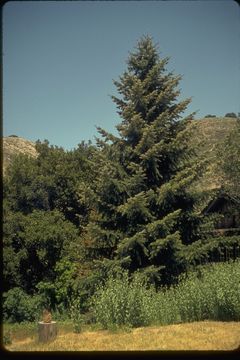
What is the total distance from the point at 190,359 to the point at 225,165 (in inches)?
741

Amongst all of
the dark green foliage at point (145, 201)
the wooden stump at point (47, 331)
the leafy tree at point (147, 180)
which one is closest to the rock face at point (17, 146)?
the dark green foliage at point (145, 201)

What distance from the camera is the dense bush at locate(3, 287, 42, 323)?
76.3 ft

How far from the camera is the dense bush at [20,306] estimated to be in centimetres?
2325

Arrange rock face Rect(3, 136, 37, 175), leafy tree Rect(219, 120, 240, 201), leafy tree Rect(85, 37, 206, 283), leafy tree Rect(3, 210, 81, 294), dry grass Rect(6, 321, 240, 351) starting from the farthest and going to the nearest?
rock face Rect(3, 136, 37, 175) → leafy tree Rect(3, 210, 81, 294) → leafy tree Rect(219, 120, 240, 201) → leafy tree Rect(85, 37, 206, 283) → dry grass Rect(6, 321, 240, 351)

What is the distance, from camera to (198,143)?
63.6 ft

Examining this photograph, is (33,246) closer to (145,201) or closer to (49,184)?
(49,184)

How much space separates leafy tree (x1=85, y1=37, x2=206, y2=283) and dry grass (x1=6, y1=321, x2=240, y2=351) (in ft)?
23.1

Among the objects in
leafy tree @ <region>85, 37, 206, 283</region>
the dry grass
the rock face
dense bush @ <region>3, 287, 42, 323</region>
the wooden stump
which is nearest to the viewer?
the dry grass

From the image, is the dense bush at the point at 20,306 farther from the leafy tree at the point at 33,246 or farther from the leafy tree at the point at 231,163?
the leafy tree at the point at 231,163

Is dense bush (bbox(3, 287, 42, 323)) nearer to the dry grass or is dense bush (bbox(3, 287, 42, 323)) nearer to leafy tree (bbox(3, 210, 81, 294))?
leafy tree (bbox(3, 210, 81, 294))

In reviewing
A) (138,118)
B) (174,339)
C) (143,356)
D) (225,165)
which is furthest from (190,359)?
(225,165)

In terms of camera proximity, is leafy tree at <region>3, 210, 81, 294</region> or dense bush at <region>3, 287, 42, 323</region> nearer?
dense bush at <region>3, 287, 42, 323</region>

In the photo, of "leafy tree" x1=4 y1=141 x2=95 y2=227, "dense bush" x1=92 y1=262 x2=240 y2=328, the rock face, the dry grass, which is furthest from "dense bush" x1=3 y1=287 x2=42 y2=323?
the rock face

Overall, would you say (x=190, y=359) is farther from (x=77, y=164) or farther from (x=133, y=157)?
(x=77, y=164)
